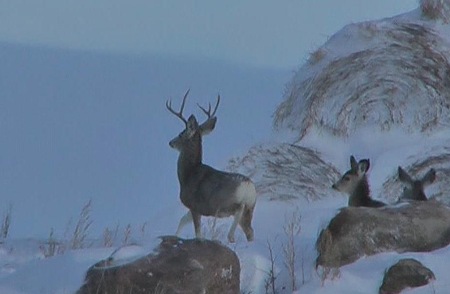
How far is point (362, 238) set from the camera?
42.8 feet

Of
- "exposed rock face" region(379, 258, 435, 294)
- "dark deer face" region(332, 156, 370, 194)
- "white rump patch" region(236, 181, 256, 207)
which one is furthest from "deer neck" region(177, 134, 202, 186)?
"exposed rock face" region(379, 258, 435, 294)

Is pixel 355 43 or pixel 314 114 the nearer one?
pixel 314 114

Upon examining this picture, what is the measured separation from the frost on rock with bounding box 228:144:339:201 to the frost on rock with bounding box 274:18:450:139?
1.07 meters

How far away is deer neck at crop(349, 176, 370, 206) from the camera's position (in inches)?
627

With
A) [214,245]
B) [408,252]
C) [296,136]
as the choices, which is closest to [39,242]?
[214,245]

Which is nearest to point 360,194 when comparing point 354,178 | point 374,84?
point 354,178

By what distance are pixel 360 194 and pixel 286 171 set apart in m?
4.57

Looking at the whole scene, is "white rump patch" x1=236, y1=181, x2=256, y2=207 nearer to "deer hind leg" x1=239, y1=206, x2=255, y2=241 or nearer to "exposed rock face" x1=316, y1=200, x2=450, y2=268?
"deer hind leg" x1=239, y1=206, x2=255, y2=241

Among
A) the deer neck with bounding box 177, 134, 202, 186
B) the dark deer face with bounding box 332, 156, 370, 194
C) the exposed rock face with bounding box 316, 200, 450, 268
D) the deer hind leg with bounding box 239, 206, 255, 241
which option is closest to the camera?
the exposed rock face with bounding box 316, 200, 450, 268

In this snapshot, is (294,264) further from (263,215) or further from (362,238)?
(263,215)

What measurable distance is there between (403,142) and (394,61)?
202 cm

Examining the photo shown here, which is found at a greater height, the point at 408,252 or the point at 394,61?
the point at 394,61

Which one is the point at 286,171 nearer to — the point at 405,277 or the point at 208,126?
the point at 208,126

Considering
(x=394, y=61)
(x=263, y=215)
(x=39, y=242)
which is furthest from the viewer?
(x=394, y=61)
